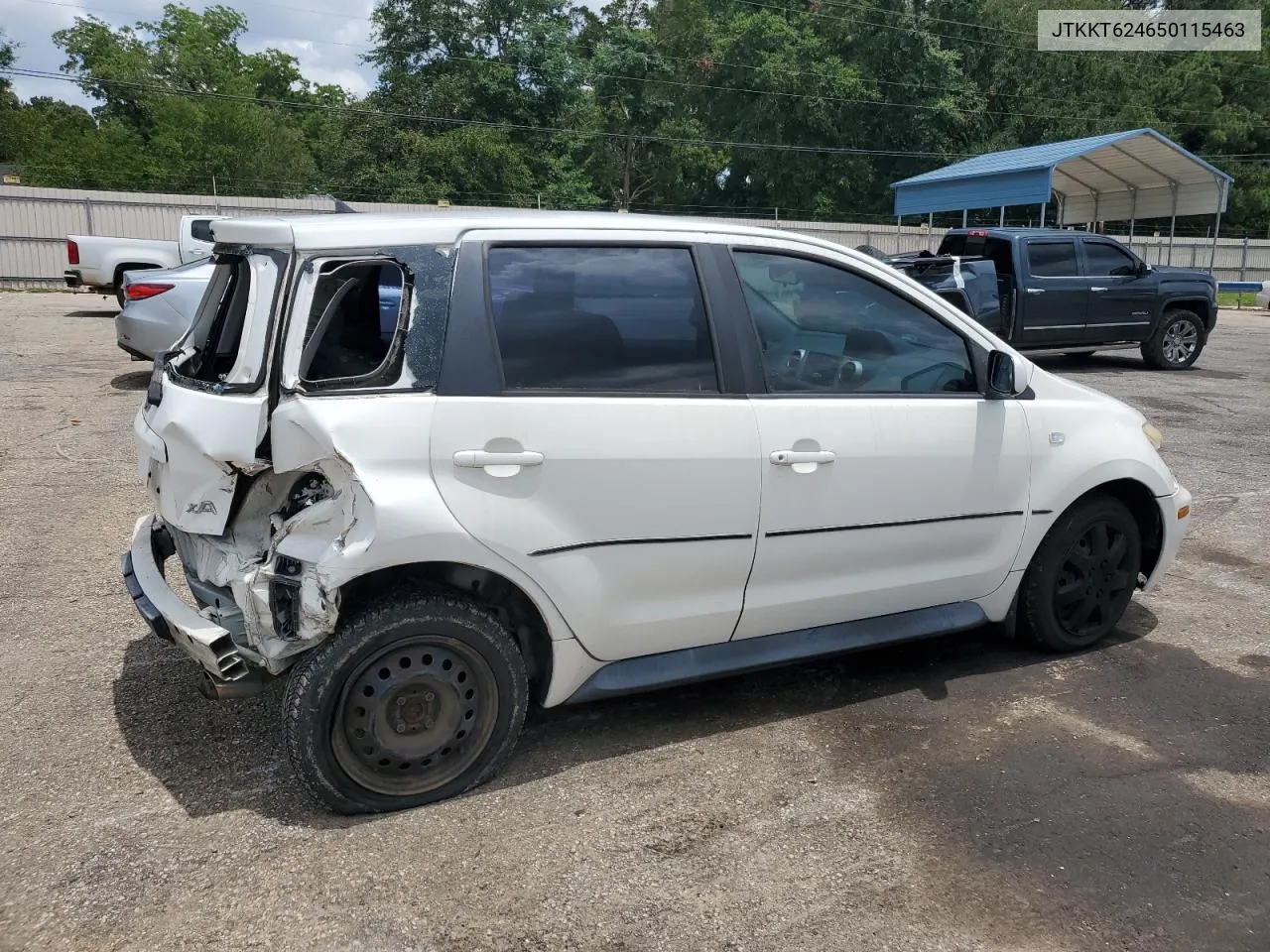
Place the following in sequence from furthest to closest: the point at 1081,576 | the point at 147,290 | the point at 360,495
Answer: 1. the point at 147,290
2. the point at 1081,576
3. the point at 360,495

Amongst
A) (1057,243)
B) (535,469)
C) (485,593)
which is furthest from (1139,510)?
(1057,243)

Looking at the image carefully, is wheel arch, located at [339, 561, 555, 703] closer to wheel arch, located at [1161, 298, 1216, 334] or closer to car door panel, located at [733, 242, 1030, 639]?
car door panel, located at [733, 242, 1030, 639]

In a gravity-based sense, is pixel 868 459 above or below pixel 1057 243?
below

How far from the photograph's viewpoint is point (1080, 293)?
13.3 m

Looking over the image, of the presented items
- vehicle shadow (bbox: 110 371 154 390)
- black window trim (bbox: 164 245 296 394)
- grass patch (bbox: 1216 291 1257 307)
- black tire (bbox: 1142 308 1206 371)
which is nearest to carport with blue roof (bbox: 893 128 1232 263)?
grass patch (bbox: 1216 291 1257 307)

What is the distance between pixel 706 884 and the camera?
2855 millimetres

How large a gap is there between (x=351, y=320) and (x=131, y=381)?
29.2 feet

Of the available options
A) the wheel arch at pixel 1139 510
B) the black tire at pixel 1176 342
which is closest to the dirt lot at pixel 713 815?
the wheel arch at pixel 1139 510

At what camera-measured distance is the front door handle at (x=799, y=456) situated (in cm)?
351

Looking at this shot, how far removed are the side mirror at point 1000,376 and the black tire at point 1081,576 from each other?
2.23ft

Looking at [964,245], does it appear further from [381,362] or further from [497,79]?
[497,79]

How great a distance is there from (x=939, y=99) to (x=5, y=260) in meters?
37.2

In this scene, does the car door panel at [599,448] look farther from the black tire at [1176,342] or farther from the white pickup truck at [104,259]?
the white pickup truck at [104,259]

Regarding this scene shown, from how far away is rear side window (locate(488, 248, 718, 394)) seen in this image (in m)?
3.26
